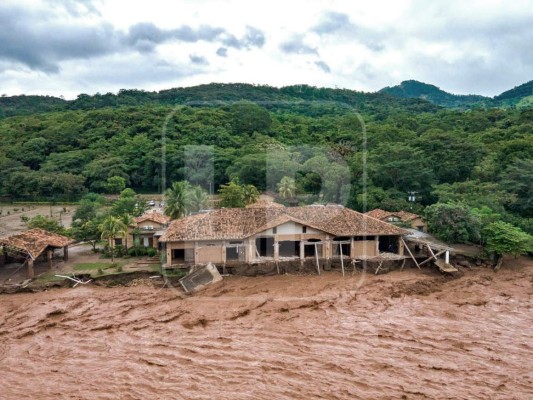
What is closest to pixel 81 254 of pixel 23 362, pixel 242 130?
pixel 23 362

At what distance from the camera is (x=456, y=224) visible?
29.8 m

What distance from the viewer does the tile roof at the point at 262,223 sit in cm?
2728

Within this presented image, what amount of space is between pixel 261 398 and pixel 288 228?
47.0 ft

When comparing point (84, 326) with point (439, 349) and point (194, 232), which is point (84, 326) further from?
point (439, 349)

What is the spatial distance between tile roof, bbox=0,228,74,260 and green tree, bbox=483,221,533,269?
93.1 feet

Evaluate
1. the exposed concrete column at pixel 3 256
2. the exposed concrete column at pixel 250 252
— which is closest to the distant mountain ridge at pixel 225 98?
the exposed concrete column at pixel 250 252

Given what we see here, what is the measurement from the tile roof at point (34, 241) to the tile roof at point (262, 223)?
292 inches

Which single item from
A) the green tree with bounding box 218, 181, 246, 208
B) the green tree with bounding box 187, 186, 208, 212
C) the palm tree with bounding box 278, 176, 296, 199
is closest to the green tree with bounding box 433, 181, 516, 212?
the palm tree with bounding box 278, 176, 296, 199

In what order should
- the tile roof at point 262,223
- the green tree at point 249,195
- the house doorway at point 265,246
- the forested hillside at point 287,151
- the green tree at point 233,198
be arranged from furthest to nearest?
the forested hillside at point 287,151 → the green tree at point 249,195 → the green tree at point 233,198 → the house doorway at point 265,246 → the tile roof at point 262,223

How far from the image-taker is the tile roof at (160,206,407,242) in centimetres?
2728

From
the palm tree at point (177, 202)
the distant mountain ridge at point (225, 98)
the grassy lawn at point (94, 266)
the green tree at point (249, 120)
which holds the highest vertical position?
the distant mountain ridge at point (225, 98)

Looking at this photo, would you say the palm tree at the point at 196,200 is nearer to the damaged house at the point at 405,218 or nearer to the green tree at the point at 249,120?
the damaged house at the point at 405,218

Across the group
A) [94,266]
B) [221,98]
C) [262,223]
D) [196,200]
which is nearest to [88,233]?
[94,266]

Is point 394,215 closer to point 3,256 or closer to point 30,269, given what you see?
point 30,269
